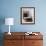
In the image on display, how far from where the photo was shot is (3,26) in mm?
4562

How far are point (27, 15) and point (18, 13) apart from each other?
1.02ft

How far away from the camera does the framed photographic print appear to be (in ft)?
14.9

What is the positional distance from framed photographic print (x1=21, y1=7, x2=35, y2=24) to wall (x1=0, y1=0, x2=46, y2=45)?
0.35 ft

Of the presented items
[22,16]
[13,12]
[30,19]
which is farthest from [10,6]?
[30,19]

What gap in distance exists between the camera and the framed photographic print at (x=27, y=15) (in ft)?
14.9

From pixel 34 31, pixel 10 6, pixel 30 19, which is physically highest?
pixel 10 6

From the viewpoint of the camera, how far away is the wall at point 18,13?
14.9 feet

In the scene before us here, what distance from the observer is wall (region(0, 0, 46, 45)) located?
453 cm

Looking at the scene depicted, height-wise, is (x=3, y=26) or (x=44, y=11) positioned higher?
(x=44, y=11)

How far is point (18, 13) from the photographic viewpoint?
4562 millimetres

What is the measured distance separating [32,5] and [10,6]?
0.74 meters

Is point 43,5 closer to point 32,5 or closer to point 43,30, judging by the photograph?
point 32,5

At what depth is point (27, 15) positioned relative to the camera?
454 centimetres

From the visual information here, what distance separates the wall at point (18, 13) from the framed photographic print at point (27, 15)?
0.11 m
